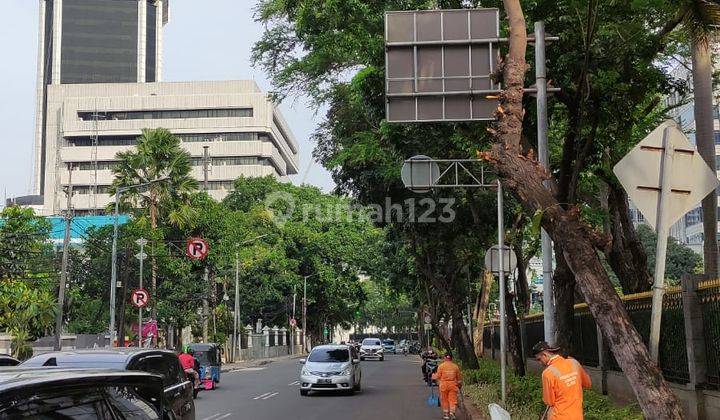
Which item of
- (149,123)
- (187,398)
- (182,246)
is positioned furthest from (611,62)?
(149,123)

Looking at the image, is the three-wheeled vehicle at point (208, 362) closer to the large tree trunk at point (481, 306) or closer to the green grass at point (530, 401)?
the green grass at point (530, 401)

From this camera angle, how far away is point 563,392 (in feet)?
25.7

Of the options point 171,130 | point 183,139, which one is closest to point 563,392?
point 171,130

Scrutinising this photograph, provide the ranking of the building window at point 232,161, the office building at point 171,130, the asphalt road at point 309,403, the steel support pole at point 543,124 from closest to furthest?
1. the steel support pole at point 543,124
2. the asphalt road at point 309,403
3. the office building at point 171,130
4. the building window at point 232,161

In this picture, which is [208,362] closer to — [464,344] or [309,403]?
[309,403]

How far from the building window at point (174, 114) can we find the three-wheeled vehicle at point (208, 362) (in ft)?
238

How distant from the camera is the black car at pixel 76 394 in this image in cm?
388

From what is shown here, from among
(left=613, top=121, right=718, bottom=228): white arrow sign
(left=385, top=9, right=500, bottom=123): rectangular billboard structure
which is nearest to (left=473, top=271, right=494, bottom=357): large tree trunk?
(left=385, top=9, right=500, bottom=123): rectangular billboard structure

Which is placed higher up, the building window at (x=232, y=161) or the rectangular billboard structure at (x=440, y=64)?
the building window at (x=232, y=161)

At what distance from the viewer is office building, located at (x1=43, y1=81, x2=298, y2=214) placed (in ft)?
319

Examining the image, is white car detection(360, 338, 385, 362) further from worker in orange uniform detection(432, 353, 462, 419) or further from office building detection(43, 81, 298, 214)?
worker in orange uniform detection(432, 353, 462, 419)

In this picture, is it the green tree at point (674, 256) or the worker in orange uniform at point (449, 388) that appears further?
the green tree at point (674, 256)

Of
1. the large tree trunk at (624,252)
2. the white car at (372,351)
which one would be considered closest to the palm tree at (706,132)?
the large tree trunk at (624,252)

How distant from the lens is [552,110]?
14969mm
